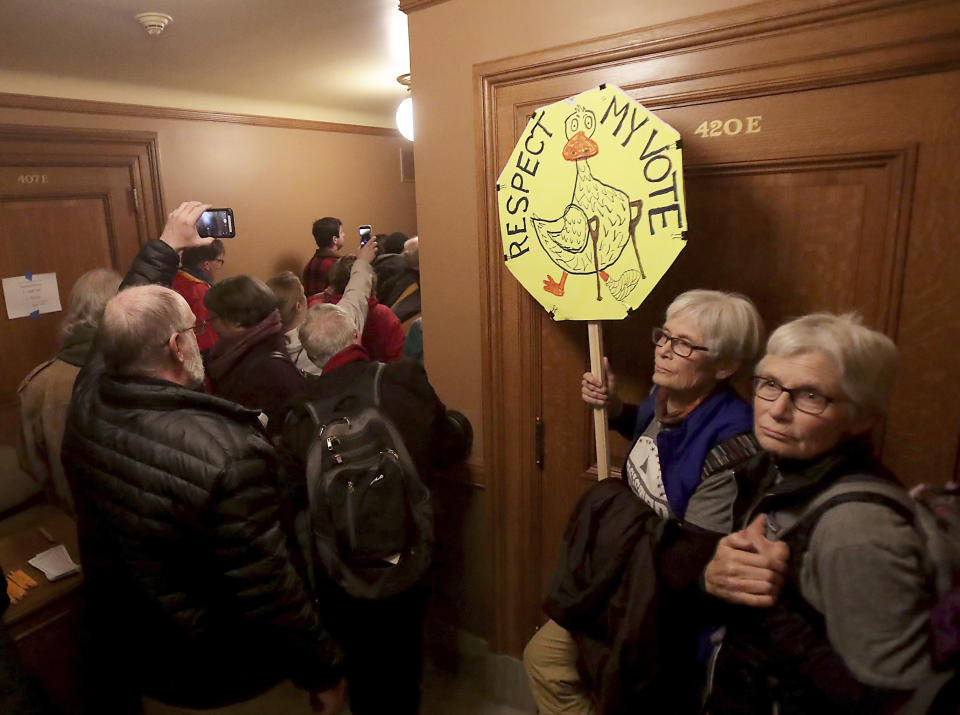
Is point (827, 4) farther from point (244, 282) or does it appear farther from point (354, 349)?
point (244, 282)

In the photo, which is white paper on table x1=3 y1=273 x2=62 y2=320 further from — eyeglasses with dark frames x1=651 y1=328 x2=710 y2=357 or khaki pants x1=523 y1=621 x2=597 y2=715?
eyeglasses with dark frames x1=651 y1=328 x2=710 y2=357

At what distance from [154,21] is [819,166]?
2.17 metres

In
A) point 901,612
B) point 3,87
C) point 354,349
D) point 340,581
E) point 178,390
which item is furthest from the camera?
point 3,87

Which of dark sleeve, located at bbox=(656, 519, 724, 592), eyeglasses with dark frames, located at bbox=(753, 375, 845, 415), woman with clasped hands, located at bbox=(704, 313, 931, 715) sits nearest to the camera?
woman with clasped hands, located at bbox=(704, 313, 931, 715)

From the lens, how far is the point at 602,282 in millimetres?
1287

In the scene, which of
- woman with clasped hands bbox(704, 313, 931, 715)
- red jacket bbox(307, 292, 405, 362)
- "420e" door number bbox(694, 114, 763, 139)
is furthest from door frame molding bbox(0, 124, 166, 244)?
woman with clasped hands bbox(704, 313, 931, 715)

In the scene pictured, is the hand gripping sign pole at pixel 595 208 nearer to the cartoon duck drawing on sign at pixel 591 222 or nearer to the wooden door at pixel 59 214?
the cartoon duck drawing on sign at pixel 591 222

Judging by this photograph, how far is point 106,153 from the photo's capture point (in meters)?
3.19

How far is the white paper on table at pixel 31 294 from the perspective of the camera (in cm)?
292

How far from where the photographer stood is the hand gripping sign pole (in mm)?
1165

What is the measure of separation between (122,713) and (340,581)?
859 millimetres

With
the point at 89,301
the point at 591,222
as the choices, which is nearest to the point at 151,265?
the point at 89,301

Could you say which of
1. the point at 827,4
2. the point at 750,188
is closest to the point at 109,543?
the point at 750,188

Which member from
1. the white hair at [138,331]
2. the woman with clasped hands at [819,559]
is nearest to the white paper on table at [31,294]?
the white hair at [138,331]
